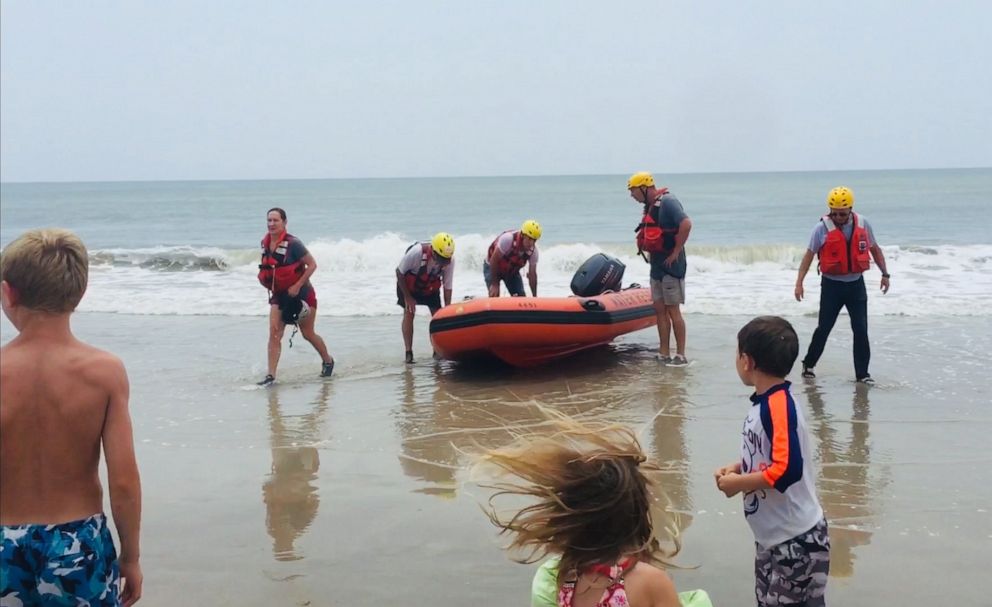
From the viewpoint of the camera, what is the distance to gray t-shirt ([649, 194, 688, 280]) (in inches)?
311

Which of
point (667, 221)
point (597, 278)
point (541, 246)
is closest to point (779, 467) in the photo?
point (667, 221)

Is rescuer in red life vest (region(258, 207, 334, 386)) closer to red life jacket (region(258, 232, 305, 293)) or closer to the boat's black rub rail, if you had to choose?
red life jacket (region(258, 232, 305, 293))

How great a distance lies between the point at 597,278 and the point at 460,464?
4.11 meters

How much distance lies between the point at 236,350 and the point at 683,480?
19.5ft

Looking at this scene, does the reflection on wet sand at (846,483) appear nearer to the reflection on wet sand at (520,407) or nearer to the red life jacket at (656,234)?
the reflection on wet sand at (520,407)

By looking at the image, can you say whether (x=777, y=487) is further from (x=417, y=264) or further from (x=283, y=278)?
(x=417, y=264)

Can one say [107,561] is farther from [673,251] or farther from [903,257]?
[903,257]

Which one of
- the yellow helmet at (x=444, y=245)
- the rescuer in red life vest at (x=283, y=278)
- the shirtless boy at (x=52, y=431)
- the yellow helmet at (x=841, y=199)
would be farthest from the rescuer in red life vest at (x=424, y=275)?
the shirtless boy at (x=52, y=431)

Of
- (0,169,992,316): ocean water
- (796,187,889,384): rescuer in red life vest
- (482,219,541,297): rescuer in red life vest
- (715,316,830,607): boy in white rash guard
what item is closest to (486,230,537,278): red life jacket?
(482,219,541,297): rescuer in red life vest

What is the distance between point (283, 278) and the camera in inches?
309

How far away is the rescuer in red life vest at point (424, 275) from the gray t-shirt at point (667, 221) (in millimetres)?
1749

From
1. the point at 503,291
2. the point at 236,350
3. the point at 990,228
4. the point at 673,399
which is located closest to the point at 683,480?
the point at 673,399

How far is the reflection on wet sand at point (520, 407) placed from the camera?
5.29m

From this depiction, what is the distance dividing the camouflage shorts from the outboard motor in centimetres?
631
